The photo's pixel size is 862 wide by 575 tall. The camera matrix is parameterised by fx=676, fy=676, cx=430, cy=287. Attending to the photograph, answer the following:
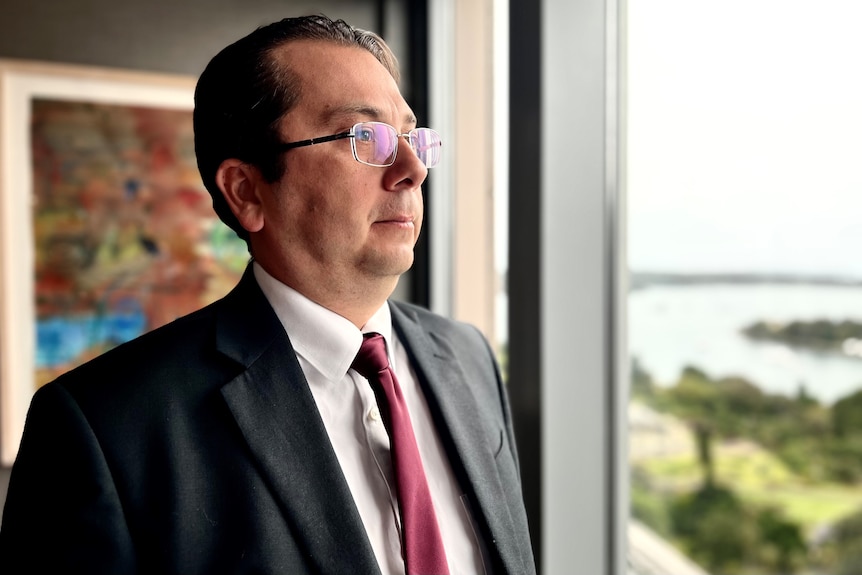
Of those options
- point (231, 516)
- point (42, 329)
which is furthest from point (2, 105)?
point (231, 516)

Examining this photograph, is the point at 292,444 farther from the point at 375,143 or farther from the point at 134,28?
the point at 134,28

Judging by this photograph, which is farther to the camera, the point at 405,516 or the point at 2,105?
the point at 2,105

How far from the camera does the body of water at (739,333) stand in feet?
3.98

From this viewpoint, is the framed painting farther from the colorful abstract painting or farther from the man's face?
the man's face

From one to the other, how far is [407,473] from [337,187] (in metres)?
0.46

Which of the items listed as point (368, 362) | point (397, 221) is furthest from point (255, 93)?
point (368, 362)

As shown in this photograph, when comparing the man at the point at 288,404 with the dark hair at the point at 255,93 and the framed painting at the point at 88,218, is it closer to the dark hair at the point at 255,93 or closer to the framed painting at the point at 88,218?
the dark hair at the point at 255,93

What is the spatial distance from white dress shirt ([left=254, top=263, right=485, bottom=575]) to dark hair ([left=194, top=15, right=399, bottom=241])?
0.21 metres

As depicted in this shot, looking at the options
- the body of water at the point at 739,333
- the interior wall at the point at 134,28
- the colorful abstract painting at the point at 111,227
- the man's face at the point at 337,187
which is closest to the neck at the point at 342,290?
the man's face at the point at 337,187

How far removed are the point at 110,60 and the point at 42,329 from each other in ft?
3.35

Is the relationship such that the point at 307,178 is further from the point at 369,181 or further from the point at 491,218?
the point at 491,218

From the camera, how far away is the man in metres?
0.92

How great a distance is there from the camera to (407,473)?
1030 mm

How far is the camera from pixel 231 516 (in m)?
0.95
